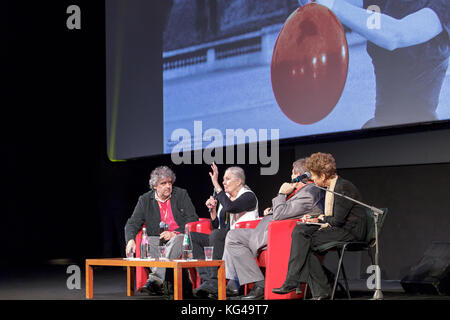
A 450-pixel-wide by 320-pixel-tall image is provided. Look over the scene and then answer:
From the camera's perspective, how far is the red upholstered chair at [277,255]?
12.8 feet

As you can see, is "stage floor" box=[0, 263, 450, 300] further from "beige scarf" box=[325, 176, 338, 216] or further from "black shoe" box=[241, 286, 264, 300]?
"beige scarf" box=[325, 176, 338, 216]

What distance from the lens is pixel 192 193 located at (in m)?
7.03

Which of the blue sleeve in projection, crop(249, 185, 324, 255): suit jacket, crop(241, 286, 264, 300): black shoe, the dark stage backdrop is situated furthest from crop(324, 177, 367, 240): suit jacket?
the dark stage backdrop

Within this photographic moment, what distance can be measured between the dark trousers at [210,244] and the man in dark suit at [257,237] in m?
0.12

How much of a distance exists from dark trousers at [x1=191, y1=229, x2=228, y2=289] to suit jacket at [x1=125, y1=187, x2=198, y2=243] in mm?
266

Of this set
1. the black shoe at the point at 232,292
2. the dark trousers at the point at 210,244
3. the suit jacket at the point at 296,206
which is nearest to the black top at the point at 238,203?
Answer: the dark trousers at the point at 210,244

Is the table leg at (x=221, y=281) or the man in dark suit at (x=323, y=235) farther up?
the man in dark suit at (x=323, y=235)

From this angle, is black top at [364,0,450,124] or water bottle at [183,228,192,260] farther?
black top at [364,0,450,124]

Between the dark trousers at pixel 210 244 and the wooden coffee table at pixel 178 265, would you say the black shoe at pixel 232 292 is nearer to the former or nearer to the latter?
the dark trousers at pixel 210 244

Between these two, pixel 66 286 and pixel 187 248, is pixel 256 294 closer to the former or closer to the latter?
pixel 187 248

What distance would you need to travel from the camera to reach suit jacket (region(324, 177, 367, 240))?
371cm

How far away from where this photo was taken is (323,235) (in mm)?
3779

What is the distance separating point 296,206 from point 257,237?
36 cm

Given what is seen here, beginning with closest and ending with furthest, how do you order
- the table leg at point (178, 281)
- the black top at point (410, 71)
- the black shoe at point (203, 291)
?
the table leg at point (178, 281) → the black shoe at point (203, 291) → the black top at point (410, 71)
